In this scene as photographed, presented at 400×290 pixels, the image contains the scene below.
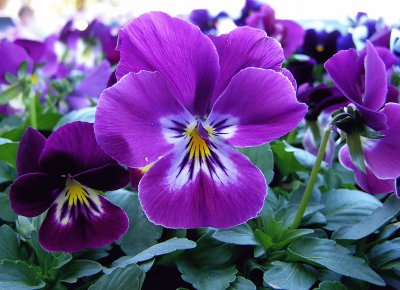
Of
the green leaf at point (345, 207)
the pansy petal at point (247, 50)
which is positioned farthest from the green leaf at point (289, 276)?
the pansy petal at point (247, 50)

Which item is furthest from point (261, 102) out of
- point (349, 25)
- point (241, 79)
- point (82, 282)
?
point (349, 25)

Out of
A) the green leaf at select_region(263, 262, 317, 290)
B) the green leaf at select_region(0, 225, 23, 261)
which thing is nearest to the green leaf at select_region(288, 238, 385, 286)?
the green leaf at select_region(263, 262, 317, 290)

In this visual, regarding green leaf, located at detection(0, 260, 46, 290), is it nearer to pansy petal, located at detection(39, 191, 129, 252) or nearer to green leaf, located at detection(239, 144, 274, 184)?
pansy petal, located at detection(39, 191, 129, 252)

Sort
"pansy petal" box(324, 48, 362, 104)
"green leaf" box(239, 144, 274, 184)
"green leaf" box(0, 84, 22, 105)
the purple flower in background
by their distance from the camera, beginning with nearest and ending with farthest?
"pansy petal" box(324, 48, 362, 104)
"green leaf" box(239, 144, 274, 184)
"green leaf" box(0, 84, 22, 105)
the purple flower in background

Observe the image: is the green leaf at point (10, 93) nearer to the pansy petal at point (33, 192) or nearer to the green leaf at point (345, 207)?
the pansy petal at point (33, 192)

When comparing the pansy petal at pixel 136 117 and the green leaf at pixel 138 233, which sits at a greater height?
the pansy petal at pixel 136 117

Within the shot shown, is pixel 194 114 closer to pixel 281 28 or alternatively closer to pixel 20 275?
pixel 20 275

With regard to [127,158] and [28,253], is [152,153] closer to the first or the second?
[127,158]
